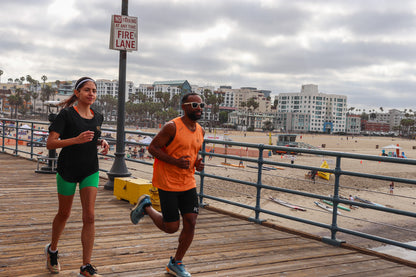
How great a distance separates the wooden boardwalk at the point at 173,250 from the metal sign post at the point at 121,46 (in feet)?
6.35

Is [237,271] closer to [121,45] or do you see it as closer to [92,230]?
[92,230]

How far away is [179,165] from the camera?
3652mm

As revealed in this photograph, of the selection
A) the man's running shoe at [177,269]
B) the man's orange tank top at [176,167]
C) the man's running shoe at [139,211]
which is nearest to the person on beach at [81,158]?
the man's running shoe at [139,211]

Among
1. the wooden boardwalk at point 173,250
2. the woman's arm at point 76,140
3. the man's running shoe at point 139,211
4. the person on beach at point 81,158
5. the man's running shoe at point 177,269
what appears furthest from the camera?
the wooden boardwalk at point 173,250

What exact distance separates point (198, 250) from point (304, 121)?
194 metres

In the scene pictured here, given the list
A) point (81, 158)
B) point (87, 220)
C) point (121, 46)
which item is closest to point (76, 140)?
point (81, 158)

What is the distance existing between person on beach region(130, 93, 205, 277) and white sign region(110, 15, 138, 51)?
17.0ft

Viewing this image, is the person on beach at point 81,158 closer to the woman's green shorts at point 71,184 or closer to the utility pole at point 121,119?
the woman's green shorts at point 71,184

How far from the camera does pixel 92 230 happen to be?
12.0 feet

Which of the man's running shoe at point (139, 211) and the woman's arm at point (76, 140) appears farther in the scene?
the man's running shoe at point (139, 211)

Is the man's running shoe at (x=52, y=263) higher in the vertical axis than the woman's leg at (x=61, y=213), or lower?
lower

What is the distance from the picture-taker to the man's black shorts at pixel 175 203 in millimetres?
3779

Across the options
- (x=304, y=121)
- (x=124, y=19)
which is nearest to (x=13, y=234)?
(x=124, y=19)

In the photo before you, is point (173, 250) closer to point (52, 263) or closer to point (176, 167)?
point (52, 263)
